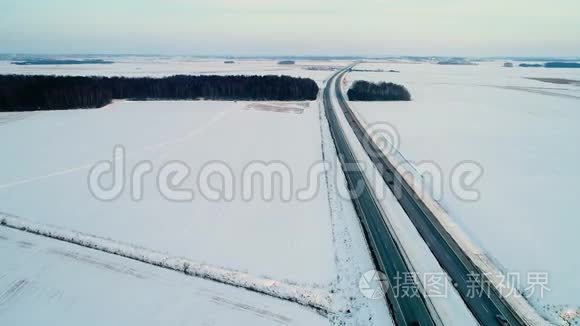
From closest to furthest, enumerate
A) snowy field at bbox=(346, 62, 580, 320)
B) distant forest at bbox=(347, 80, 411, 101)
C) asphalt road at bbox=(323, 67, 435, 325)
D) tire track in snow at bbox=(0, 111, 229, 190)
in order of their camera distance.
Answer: asphalt road at bbox=(323, 67, 435, 325) → snowy field at bbox=(346, 62, 580, 320) → tire track in snow at bbox=(0, 111, 229, 190) → distant forest at bbox=(347, 80, 411, 101)

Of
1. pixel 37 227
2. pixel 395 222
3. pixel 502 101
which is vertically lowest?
pixel 37 227

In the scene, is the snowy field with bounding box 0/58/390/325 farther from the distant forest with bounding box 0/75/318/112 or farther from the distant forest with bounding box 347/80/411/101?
the distant forest with bounding box 347/80/411/101

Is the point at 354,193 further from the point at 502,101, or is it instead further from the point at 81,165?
the point at 502,101

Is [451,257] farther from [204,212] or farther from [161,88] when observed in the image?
[161,88]

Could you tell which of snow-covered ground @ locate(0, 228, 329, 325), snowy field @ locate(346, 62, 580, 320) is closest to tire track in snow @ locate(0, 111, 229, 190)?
A: snow-covered ground @ locate(0, 228, 329, 325)

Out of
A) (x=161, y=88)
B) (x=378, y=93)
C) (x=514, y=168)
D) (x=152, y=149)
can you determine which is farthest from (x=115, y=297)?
(x=161, y=88)

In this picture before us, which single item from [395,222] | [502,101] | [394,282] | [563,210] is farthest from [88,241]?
[502,101]

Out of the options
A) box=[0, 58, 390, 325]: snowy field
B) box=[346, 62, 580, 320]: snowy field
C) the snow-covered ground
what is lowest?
the snow-covered ground
